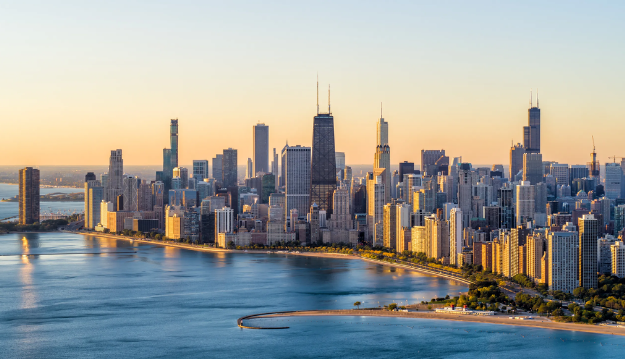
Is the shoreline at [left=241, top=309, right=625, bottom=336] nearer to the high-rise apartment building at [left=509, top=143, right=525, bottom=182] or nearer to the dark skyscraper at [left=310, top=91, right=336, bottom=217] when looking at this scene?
the dark skyscraper at [left=310, top=91, right=336, bottom=217]

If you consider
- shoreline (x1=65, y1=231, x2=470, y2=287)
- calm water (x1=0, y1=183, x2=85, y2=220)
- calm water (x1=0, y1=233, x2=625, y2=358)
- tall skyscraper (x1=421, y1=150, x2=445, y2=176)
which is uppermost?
tall skyscraper (x1=421, y1=150, x2=445, y2=176)

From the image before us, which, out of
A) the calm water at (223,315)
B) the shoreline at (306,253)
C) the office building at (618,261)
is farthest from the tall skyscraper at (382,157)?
the office building at (618,261)

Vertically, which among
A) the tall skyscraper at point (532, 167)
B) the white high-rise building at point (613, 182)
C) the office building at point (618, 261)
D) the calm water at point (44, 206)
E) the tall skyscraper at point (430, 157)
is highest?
the tall skyscraper at point (430, 157)

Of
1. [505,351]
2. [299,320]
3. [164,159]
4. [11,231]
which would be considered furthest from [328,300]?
[164,159]

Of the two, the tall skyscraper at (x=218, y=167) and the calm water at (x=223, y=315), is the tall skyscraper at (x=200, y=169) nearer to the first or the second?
the tall skyscraper at (x=218, y=167)

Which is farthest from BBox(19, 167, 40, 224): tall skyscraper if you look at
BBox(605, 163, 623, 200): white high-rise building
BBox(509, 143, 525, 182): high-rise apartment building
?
BBox(605, 163, 623, 200): white high-rise building
